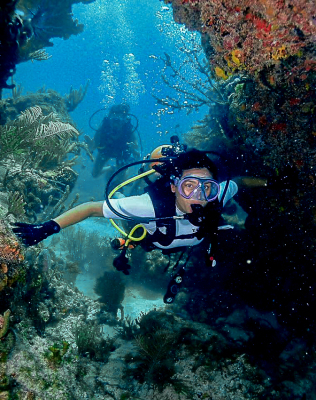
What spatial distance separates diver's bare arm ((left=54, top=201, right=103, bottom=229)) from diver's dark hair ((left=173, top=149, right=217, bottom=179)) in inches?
51.0

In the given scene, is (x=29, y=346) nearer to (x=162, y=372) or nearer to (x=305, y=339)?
(x=162, y=372)

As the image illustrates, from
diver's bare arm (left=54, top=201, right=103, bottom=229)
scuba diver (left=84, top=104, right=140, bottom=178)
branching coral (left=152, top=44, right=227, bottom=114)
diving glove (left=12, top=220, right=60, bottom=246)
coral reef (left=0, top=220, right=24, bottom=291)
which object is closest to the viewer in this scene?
coral reef (left=0, top=220, right=24, bottom=291)

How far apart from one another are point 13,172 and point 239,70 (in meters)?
4.89

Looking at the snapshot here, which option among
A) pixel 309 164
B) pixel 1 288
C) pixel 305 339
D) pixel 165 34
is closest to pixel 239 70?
pixel 309 164

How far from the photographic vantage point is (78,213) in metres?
3.66

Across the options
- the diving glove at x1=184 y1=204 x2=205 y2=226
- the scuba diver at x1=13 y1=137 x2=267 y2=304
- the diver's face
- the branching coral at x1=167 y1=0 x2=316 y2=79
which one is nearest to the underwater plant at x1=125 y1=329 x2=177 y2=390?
the scuba diver at x1=13 y1=137 x2=267 y2=304

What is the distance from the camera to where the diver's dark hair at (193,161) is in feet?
12.5

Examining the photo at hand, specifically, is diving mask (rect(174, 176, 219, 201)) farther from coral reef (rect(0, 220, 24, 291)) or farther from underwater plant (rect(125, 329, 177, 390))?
coral reef (rect(0, 220, 24, 291))

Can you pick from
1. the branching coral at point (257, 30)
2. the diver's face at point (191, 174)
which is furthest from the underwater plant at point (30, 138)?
the branching coral at point (257, 30)

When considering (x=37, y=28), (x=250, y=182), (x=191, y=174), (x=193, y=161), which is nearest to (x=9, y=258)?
(x=191, y=174)

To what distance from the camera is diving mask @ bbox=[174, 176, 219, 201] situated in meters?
3.69

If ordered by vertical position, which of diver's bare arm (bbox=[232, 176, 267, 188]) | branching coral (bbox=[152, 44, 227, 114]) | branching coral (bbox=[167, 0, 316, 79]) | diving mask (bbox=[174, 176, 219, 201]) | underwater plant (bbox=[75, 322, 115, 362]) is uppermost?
branching coral (bbox=[152, 44, 227, 114])

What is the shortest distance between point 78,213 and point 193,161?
1.82 meters

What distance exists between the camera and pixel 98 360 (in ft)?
12.5
